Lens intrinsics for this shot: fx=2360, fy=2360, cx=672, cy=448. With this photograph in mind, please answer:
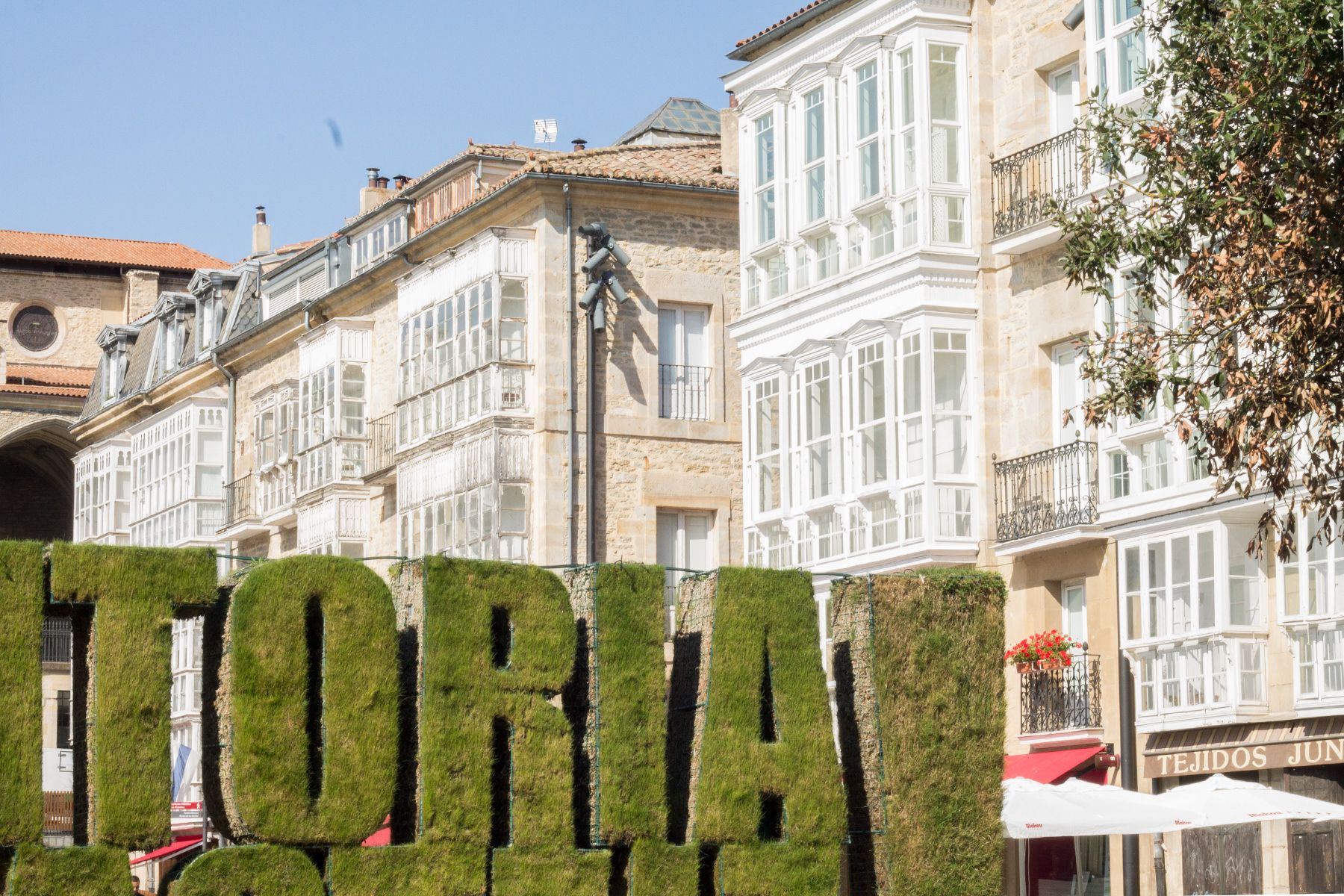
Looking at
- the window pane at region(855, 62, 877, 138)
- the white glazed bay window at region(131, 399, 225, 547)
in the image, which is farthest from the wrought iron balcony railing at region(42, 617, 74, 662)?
the window pane at region(855, 62, 877, 138)

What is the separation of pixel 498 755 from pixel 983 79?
49.0ft

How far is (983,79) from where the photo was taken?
3016 cm

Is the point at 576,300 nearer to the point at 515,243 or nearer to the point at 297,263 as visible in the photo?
the point at 515,243

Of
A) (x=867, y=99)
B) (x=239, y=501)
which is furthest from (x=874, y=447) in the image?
(x=239, y=501)

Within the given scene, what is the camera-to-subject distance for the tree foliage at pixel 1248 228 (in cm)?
1655

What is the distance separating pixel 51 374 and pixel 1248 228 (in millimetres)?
56637

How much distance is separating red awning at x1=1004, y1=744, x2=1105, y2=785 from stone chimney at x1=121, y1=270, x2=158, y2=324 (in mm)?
45579

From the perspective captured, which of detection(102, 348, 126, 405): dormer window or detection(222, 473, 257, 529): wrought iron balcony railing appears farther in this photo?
detection(102, 348, 126, 405): dormer window

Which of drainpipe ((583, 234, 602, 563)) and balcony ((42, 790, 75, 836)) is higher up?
drainpipe ((583, 234, 602, 563))

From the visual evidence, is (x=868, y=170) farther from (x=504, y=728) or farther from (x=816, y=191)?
(x=504, y=728)

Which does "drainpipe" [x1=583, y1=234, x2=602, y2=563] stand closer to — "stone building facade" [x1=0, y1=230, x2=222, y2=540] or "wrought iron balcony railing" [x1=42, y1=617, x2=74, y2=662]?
"wrought iron balcony railing" [x1=42, y1=617, x2=74, y2=662]

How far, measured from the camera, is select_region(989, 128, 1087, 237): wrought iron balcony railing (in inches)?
1122

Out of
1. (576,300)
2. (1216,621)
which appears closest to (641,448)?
(576,300)

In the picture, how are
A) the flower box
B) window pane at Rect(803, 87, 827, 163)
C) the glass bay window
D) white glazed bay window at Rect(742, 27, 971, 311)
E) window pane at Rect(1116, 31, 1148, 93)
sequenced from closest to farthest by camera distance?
window pane at Rect(1116, 31, 1148, 93), the flower box, white glazed bay window at Rect(742, 27, 971, 311), window pane at Rect(803, 87, 827, 163), the glass bay window
